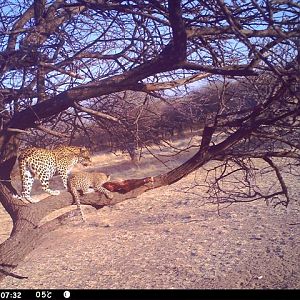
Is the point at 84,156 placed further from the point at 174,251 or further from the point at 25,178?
the point at 174,251

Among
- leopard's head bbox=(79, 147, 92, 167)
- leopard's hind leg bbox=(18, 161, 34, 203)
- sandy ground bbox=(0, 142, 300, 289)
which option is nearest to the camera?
leopard's hind leg bbox=(18, 161, 34, 203)

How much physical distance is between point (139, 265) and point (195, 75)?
18.5 ft

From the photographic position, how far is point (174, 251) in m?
9.83

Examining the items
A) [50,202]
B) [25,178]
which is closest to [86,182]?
[25,178]

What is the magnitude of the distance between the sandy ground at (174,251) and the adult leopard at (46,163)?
2.51 meters

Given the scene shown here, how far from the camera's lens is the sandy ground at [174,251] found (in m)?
7.87

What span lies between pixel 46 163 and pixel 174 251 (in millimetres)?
4832

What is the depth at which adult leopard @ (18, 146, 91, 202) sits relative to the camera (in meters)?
5.61

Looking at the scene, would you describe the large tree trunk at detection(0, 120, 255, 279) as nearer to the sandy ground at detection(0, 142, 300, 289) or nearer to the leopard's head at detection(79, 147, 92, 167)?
the leopard's head at detection(79, 147, 92, 167)

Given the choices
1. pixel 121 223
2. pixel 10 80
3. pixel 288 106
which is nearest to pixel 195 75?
pixel 288 106

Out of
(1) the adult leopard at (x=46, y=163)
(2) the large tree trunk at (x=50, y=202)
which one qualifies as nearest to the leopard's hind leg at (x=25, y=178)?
(1) the adult leopard at (x=46, y=163)

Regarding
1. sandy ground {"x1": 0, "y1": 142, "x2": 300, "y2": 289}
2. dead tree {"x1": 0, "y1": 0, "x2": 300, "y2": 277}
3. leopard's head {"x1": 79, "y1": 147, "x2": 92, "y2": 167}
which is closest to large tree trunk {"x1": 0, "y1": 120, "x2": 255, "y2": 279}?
dead tree {"x1": 0, "y1": 0, "x2": 300, "y2": 277}

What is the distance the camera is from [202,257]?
9.18m

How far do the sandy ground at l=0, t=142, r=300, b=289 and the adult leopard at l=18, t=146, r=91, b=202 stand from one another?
2.51 metres
